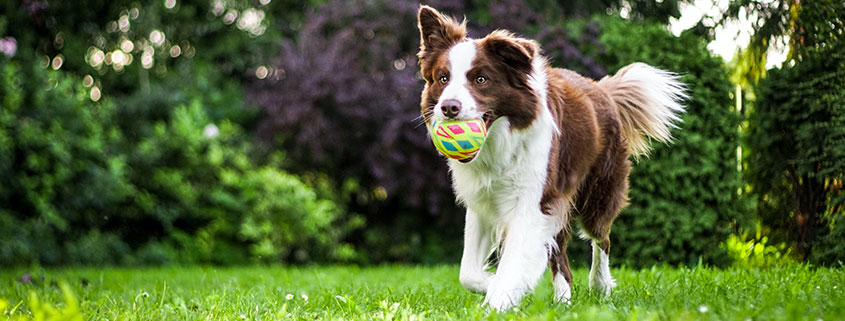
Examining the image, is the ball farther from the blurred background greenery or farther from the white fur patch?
the blurred background greenery

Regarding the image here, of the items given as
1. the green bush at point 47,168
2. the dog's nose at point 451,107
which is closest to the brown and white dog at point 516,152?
the dog's nose at point 451,107

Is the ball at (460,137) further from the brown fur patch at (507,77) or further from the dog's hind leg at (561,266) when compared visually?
the dog's hind leg at (561,266)

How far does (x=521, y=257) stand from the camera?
383cm

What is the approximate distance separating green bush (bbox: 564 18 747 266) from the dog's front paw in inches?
140

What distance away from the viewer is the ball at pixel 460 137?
3.63m

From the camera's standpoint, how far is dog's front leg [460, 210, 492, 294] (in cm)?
411

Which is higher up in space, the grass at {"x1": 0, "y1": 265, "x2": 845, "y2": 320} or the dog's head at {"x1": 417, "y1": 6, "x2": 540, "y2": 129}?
the dog's head at {"x1": 417, "y1": 6, "x2": 540, "y2": 129}

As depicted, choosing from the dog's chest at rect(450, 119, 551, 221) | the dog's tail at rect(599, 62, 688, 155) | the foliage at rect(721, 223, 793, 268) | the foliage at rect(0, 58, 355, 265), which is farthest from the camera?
the foliage at rect(0, 58, 355, 265)

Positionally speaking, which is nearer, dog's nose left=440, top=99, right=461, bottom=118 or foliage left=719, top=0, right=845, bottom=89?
dog's nose left=440, top=99, right=461, bottom=118

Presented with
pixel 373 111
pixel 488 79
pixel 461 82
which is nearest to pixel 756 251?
pixel 488 79

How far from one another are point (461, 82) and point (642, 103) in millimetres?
1709

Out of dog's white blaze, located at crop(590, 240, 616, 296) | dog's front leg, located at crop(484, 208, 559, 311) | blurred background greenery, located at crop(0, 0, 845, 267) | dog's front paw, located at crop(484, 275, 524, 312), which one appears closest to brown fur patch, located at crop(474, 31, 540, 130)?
dog's front leg, located at crop(484, 208, 559, 311)

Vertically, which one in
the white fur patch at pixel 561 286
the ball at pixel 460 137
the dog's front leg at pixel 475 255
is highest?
the ball at pixel 460 137

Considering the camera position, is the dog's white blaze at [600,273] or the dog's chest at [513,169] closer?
the dog's chest at [513,169]
